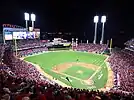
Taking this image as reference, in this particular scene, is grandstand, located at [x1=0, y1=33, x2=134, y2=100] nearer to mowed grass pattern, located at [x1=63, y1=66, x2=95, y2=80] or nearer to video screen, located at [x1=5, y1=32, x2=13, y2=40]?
video screen, located at [x1=5, y1=32, x2=13, y2=40]

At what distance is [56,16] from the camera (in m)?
62.8

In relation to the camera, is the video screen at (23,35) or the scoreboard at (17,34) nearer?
the scoreboard at (17,34)

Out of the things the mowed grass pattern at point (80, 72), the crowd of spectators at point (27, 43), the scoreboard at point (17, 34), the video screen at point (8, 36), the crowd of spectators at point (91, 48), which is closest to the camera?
the mowed grass pattern at point (80, 72)

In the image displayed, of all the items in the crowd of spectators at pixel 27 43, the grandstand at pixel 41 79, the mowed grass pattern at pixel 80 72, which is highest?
the crowd of spectators at pixel 27 43

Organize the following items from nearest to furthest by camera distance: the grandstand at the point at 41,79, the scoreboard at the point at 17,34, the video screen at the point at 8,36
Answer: the grandstand at the point at 41,79 < the video screen at the point at 8,36 < the scoreboard at the point at 17,34

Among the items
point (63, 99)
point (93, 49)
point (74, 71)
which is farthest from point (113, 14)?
point (63, 99)

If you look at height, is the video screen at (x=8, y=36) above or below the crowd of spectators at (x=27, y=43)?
above

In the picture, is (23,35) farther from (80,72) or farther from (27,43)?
(80,72)

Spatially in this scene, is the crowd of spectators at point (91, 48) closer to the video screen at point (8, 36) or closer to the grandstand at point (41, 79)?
the grandstand at point (41, 79)

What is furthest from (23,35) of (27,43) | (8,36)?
(8,36)

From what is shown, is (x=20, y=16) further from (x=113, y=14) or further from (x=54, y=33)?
(x=113, y=14)

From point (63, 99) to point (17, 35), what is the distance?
34925mm

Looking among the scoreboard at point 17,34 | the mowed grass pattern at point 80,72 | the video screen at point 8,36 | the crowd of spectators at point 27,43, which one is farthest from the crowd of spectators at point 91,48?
the video screen at point 8,36

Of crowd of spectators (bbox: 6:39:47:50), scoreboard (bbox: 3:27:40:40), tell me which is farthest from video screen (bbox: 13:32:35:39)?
crowd of spectators (bbox: 6:39:47:50)
